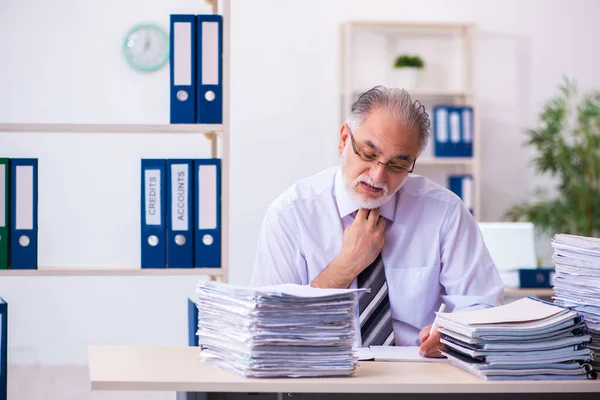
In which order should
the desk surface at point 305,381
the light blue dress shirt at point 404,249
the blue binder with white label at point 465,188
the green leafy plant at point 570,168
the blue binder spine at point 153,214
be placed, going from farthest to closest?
the blue binder with white label at point 465,188 → the green leafy plant at point 570,168 → the blue binder spine at point 153,214 → the light blue dress shirt at point 404,249 → the desk surface at point 305,381

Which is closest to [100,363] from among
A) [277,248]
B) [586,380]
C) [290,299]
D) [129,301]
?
[290,299]

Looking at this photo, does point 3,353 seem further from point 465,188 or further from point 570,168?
point 570,168

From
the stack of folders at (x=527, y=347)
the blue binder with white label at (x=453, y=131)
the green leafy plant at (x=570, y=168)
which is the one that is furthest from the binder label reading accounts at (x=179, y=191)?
the green leafy plant at (x=570, y=168)

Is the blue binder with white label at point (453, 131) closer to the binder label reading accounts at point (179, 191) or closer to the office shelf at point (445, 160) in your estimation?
the office shelf at point (445, 160)

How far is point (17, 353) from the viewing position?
5.35 metres

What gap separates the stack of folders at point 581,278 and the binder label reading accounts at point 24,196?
5.29 ft

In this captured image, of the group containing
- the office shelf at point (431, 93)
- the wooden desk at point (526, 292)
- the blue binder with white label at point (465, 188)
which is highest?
the office shelf at point (431, 93)

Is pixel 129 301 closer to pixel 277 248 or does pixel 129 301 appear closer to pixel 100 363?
pixel 277 248

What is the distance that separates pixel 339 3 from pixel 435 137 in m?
1.10

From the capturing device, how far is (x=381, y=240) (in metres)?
2.28

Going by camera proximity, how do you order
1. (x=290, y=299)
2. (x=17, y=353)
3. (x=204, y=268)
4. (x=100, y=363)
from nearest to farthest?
(x=290, y=299) → (x=100, y=363) → (x=204, y=268) → (x=17, y=353)

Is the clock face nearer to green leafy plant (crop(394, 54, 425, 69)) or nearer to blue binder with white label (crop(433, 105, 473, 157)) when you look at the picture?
green leafy plant (crop(394, 54, 425, 69))

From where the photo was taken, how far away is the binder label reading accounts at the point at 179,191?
2660 mm

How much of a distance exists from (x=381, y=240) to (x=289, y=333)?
0.74 metres
